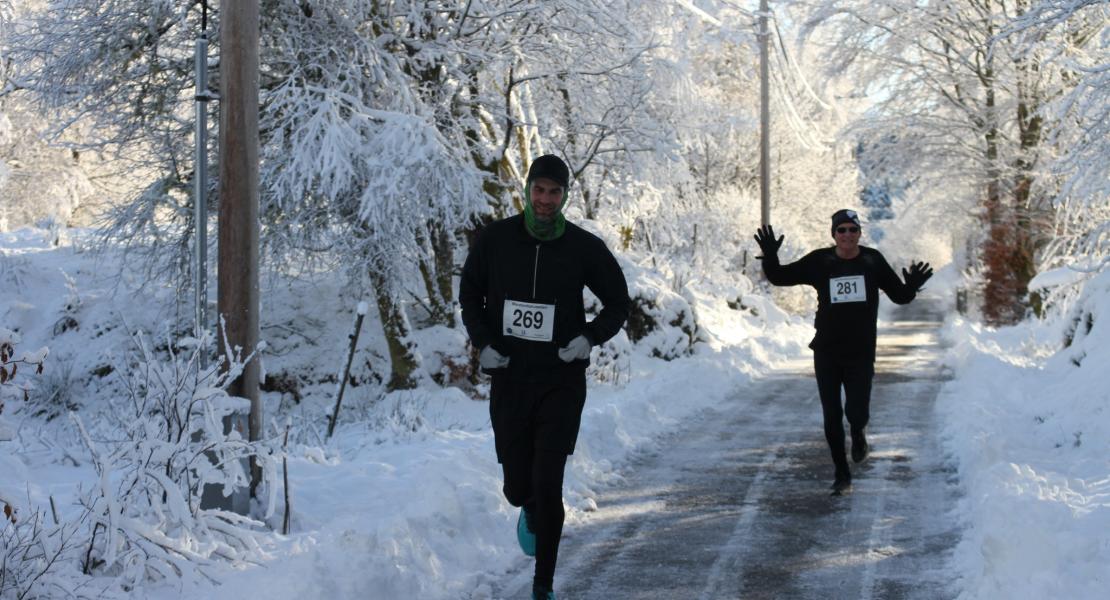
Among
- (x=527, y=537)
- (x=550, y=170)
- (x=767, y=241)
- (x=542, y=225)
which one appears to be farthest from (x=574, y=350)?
(x=767, y=241)

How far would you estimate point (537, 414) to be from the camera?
16.4ft

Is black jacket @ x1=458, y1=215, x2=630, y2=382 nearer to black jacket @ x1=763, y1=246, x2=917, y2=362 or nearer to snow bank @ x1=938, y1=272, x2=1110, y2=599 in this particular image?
snow bank @ x1=938, y1=272, x2=1110, y2=599

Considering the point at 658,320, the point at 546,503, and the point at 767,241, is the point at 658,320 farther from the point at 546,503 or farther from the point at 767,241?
the point at 546,503

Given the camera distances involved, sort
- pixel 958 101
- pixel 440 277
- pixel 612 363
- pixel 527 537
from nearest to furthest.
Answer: pixel 527 537 → pixel 440 277 → pixel 612 363 → pixel 958 101

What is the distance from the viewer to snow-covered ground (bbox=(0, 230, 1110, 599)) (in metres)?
4.94

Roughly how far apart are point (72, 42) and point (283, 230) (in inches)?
127

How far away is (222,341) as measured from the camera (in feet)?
19.3

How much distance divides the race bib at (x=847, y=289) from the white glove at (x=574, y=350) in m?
3.28

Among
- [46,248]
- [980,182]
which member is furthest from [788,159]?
[46,248]

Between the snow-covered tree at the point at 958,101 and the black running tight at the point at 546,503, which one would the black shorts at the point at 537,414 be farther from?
the snow-covered tree at the point at 958,101

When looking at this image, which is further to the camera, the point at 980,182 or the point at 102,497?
the point at 980,182

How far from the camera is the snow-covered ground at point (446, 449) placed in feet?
16.2

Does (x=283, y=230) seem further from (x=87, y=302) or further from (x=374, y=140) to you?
(x=87, y=302)

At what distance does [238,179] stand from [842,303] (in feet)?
13.7
